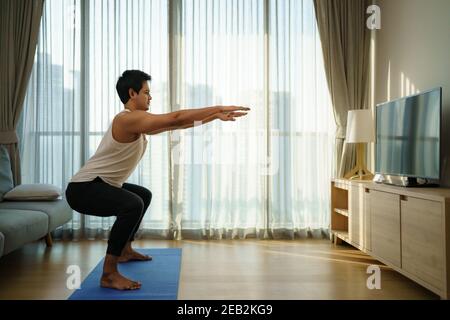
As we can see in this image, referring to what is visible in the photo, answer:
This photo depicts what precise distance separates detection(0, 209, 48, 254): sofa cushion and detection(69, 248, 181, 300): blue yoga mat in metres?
0.45

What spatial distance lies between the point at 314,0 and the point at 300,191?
1.71 metres

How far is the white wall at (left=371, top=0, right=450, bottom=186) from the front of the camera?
2.81 metres

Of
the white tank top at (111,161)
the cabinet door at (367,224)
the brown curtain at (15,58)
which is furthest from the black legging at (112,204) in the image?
the brown curtain at (15,58)

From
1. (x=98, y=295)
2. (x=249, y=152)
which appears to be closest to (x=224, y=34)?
(x=249, y=152)

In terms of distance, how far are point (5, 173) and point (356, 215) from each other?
2.79m

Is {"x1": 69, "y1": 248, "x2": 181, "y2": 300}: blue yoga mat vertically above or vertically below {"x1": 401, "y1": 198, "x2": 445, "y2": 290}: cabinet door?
below

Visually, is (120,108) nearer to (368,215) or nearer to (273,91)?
(273,91)

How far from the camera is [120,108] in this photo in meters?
3.90

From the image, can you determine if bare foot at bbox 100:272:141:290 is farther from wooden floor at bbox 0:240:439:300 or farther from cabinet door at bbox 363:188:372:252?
cabinet door at bbox 363:188:372:252

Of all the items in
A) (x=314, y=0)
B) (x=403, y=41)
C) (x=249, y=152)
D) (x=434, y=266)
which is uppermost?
(x=314, y=0)

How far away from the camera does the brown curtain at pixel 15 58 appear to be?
3787 millimetres

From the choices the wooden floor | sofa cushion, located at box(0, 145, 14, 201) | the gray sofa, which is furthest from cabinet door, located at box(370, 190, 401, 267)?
sofa cushion, located at box(0, 145, 14, 201)

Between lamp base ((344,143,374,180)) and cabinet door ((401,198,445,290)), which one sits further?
lamp base ((344,143,374,180))

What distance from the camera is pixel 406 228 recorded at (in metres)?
2.44
